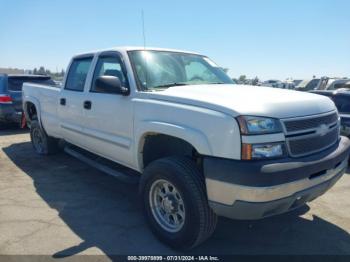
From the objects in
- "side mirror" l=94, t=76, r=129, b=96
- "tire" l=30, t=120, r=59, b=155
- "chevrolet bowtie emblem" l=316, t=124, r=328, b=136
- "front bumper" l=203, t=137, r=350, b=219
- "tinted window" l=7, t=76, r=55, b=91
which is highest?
"side mirror" l=94, t=76, r=129, b=96

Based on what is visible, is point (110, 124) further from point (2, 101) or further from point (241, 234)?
point (2, 101)

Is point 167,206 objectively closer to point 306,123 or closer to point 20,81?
point 306,123

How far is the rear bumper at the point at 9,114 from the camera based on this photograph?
976cm

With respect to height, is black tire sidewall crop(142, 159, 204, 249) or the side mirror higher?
the side mirror

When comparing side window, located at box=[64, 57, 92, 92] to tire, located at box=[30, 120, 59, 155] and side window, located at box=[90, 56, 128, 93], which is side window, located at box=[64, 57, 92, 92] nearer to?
side window, located at box=[90, 56, 128, 93]

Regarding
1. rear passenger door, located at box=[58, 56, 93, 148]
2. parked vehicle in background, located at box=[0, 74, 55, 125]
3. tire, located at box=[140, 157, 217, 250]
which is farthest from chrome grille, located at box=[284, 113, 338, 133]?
parked vehicle in background, located at box=[0, 74, 55, 125]

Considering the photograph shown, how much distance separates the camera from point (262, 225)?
3992 millimetres

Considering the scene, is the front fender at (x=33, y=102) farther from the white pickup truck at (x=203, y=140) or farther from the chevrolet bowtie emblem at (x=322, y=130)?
the chevrolet bowtie emblem at (x=322, y=130)

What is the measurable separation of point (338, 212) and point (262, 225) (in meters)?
1.12

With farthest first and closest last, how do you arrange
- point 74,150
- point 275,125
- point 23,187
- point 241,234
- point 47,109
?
point 47,109, point 74,150, point 23,187, point 241,234, point 275,125

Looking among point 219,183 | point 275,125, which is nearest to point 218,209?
point 219,183

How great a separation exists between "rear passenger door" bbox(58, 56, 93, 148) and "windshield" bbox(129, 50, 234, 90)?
3.69 ft

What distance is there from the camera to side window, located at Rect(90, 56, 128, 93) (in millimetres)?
4219

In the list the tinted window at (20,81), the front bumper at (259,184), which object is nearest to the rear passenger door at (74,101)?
the front bumper at (259,184)
